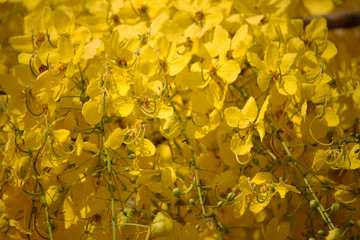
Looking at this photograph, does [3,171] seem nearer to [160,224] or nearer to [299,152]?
[160,224]

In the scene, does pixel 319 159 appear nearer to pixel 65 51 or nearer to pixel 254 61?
pixel 254 61

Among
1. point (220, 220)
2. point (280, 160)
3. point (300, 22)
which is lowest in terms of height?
point (220, 220)

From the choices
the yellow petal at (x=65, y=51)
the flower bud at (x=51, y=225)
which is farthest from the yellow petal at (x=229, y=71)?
the flower bud at (x=51, y=225)

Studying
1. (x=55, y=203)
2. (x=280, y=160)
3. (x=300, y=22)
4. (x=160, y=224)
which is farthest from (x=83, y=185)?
(x=300, y=22)

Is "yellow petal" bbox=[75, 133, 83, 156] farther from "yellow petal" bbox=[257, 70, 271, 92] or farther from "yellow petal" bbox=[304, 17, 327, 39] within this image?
"yellow petal" bbox=[304, 17, 327, 39]

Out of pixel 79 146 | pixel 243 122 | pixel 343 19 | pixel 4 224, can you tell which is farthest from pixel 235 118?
pixel 343 19

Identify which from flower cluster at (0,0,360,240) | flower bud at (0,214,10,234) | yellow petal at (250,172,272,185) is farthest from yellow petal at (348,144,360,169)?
flower bud at (0,214,10,234)

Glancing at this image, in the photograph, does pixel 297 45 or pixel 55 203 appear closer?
pixel 55 203
